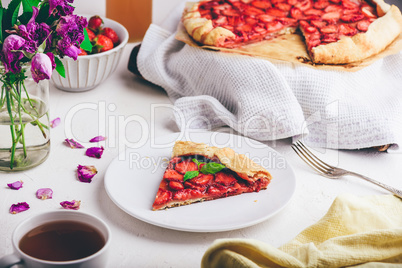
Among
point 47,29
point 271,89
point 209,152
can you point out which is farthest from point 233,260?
point 271,89

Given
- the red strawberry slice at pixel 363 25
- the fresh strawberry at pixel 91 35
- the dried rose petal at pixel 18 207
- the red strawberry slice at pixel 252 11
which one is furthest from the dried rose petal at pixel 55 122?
the red strawberry slice at pixel 363 25

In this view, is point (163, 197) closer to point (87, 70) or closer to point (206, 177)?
point (206, 177)

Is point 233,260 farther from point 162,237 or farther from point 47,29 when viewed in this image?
point 47,29

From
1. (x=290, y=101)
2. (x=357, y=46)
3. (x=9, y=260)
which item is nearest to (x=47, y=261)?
(x=9, y=260)

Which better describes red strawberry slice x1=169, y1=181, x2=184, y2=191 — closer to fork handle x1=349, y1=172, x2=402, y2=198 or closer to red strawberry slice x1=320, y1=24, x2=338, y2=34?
fork handle x1=349, y1=172, x2=402, y2=198

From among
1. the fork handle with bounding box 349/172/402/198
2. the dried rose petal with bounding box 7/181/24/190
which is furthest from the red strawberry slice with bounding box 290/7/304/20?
the dried rose petal with bounding box 7/181/24/190
